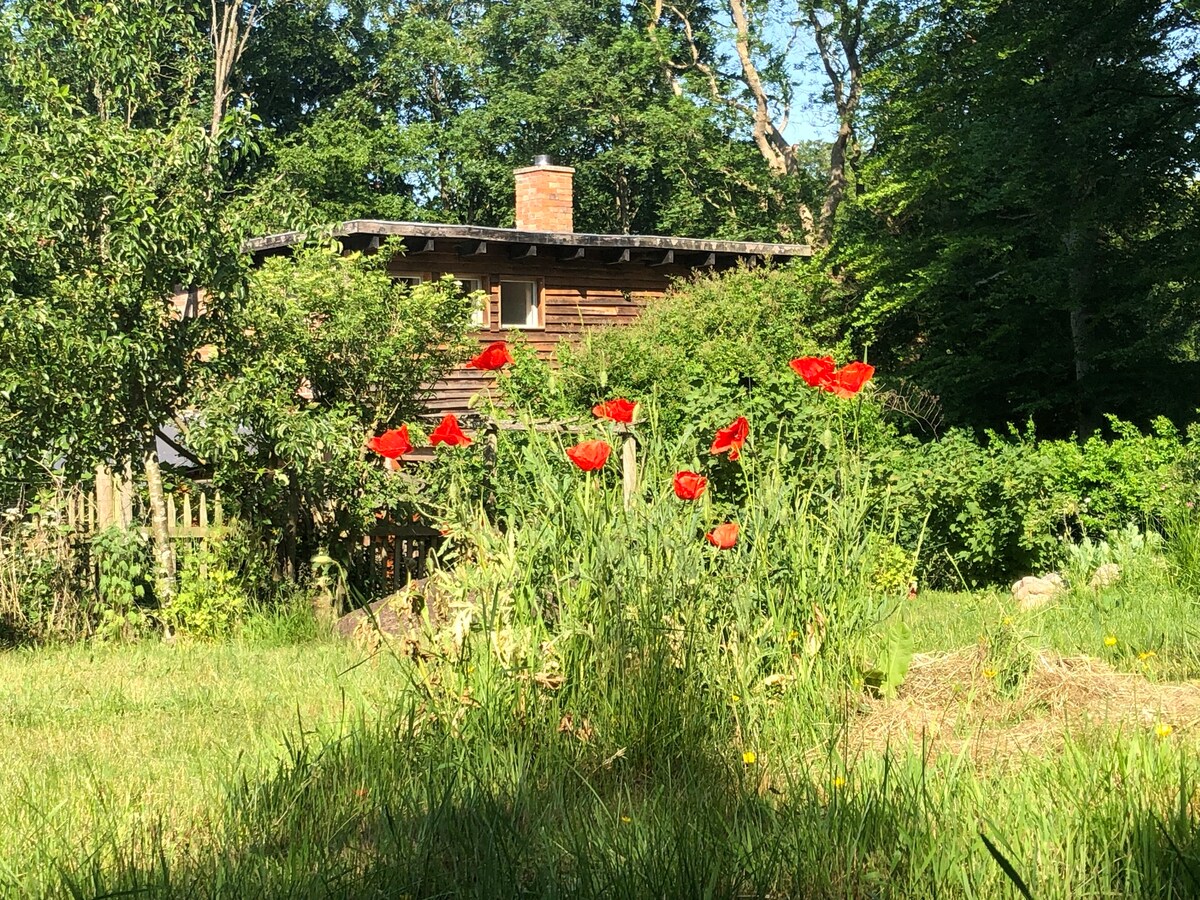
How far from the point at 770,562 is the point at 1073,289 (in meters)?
15.7

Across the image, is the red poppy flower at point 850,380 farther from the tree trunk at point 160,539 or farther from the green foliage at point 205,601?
the tree trunk at point 160,539

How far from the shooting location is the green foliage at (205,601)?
357 inches

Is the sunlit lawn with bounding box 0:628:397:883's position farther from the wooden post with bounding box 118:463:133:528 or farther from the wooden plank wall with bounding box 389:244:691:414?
the wooden plank wall with bounding box 389:244:691:414

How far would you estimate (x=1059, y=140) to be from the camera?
1559cm

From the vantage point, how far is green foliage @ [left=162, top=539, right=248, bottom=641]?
9.06 m

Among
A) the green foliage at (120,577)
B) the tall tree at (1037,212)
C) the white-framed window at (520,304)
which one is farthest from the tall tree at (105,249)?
the white-framed window at (520,304)

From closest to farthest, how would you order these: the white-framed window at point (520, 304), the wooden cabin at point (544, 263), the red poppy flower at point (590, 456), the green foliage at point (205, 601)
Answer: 1. the red poppy flower at point (590, 456)
2. the green foliage at point (205, 601)
3. the wooden cabin at point (544, 263)
4. the white-framed window at point (520, 304)

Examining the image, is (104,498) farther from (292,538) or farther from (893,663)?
(893,663)

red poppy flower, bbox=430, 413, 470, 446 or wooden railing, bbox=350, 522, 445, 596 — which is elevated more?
red poppy flower, bbox=430, 413, 470, 446

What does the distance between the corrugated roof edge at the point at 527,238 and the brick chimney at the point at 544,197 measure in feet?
4.18

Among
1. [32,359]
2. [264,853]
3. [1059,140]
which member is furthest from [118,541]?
[1059,140]

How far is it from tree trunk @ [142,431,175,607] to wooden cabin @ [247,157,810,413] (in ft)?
31.1

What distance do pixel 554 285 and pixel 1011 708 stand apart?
1711 cm

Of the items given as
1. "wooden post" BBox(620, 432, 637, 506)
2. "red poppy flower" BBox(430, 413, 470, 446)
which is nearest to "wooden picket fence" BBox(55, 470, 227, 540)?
"red poppy flower" BBox(430, 413, 470, 446)
